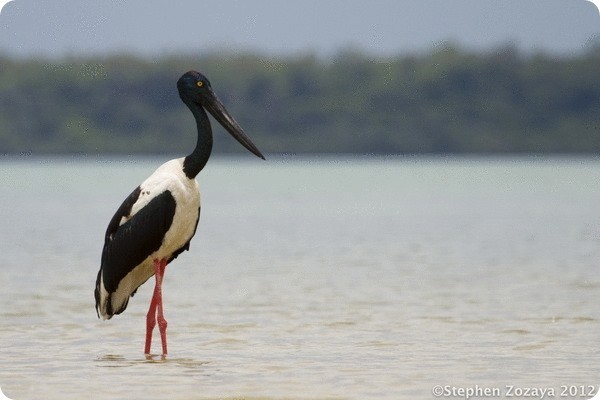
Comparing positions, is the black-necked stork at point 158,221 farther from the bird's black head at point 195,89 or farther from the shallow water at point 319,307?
the shallow water at point 319,307

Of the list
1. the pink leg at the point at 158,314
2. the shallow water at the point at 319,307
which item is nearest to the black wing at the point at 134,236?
the pink leg at the point at 158,314

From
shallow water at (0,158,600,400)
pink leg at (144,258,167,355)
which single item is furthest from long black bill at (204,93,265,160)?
shallow water at (0,158,600,400)

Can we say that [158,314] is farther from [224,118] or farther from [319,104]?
[319,104]

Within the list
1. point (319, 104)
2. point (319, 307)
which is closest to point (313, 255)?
point (319, 307)

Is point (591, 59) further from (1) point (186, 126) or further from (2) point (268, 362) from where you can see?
(2) point (268, 362)

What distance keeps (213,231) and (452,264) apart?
20.5 ft

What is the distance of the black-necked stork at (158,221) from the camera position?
8148 mm

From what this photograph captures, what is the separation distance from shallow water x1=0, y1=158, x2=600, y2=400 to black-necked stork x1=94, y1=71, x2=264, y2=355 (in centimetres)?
41

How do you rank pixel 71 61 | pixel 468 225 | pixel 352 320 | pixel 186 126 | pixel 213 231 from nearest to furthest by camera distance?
1. pixel 352 320
2. pixel 213 231
3. pixel 468 225
4. pixel 186 126
5. pixel 71 61

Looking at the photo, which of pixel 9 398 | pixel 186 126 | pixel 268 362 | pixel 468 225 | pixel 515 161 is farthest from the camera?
pixel 515 161

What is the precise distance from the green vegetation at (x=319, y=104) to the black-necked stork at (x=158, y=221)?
154ft

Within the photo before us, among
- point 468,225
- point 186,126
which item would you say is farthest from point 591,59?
point 468,225

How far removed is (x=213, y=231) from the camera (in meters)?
20.7

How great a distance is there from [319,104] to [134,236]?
189ft
